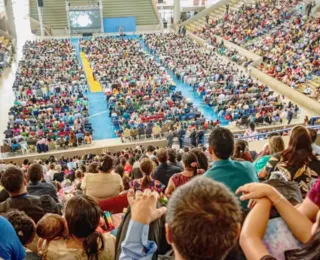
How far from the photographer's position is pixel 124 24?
3516 cm

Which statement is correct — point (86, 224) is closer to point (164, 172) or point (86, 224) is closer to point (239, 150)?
point (164, 172)

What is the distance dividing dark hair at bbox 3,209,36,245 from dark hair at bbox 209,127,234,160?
1448 millimetres

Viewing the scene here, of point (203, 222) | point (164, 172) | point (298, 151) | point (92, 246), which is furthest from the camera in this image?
point (164, 172)

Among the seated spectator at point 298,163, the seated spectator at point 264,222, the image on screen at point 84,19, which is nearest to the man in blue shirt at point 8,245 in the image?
the seated spectator at point 264,222

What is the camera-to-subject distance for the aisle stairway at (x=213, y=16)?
33.6 metres

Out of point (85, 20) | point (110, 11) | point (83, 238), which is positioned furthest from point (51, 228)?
point (110, 11)

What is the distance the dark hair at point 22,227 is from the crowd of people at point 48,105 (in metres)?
11.1

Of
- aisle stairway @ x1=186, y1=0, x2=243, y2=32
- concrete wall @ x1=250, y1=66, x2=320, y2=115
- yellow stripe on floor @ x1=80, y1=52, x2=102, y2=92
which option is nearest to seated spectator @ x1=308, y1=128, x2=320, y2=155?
concrete wall @ x1=250, y1=66, x2=320, y2=115

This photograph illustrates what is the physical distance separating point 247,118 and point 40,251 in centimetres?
1332

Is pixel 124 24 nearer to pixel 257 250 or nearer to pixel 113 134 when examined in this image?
pixel 113 134

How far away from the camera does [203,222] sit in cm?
138

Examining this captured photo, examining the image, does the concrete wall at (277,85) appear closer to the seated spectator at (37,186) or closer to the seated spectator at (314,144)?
the seated spectator at (314,144)

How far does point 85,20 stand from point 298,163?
3344 cm

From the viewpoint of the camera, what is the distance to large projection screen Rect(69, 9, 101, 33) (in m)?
33.5
